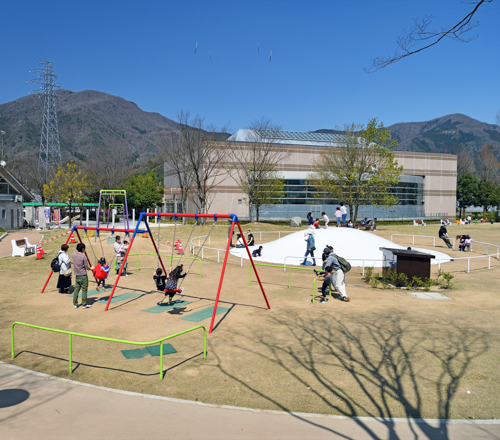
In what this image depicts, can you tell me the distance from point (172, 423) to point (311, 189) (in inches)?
2005

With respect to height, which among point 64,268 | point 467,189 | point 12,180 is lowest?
point 64,268

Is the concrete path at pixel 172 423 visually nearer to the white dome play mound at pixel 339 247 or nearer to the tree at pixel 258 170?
the white dome play mound at pixel 339 247

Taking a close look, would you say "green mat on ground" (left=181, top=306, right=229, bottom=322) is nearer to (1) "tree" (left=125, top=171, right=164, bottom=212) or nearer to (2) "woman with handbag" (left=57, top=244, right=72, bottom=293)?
(2) "woman with handbag" (left=57, top=244, right=72, bottom=293)

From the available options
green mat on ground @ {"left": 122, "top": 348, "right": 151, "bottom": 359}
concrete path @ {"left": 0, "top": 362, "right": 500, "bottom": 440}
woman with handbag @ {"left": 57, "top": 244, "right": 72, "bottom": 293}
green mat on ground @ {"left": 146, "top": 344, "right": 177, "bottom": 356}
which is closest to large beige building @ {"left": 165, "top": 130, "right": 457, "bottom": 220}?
woman with handbag @ {"left": 57, "top": 244, "right": 72, "bottom": 293}

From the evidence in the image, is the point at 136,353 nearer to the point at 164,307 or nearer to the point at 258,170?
the point at 164,307

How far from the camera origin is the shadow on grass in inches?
238

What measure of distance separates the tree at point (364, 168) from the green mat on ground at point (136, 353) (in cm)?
3750

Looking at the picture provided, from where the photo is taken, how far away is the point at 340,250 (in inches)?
820

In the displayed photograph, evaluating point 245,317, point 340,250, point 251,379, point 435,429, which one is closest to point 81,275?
point 245,317

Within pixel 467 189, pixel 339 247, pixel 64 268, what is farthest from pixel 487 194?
pixel 64 268

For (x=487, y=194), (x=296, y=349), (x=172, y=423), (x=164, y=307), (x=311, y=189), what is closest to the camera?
(x=172, y=423)

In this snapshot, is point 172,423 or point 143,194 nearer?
point 172,423

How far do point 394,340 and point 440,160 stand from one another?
6341cm

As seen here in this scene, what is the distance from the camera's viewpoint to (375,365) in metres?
7.74
